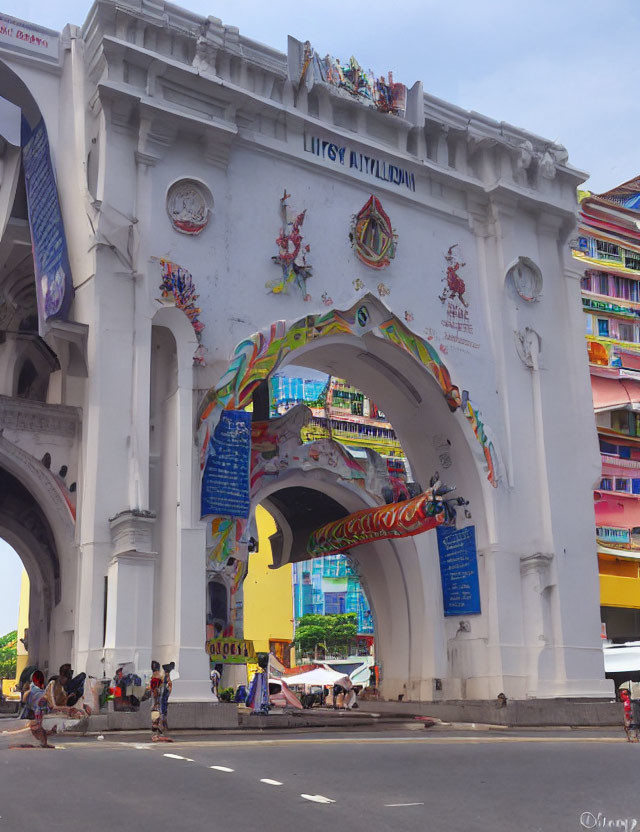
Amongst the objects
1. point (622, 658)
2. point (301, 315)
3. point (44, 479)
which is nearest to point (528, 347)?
point (301, 315)

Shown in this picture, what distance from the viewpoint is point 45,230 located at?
2022 cm

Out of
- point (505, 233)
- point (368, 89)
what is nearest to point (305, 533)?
point (505, 233)

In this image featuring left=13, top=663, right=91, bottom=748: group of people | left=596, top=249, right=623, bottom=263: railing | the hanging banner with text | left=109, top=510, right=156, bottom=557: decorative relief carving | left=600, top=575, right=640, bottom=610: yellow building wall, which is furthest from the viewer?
left=596, top=249, right=623, bottom=263: railing

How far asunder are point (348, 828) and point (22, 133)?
1847 cm

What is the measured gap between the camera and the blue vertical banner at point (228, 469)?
753 inches

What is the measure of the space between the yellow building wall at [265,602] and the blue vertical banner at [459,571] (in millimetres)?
32531

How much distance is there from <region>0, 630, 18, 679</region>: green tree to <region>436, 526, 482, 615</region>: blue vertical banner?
5657 cm

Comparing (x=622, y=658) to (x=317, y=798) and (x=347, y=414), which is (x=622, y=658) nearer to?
(x=317, y=798)

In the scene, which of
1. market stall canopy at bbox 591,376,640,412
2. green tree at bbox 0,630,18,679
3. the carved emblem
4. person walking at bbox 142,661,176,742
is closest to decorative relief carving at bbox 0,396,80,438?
person walking at bbox 142,661,176,742

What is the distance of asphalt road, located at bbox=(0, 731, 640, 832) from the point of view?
24.3 feet

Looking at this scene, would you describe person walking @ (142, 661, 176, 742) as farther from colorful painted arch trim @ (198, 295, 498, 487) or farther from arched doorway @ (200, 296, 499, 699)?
arched doorway @ (200, 296, 499, 699)

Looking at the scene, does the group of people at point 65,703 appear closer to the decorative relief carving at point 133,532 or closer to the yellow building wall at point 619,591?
the decorative relief carving at point 133,532

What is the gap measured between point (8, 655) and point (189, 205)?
2831 inches

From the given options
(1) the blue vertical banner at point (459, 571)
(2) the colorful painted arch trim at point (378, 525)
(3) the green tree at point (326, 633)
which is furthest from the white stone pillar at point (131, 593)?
(3) the green tree at point (326, 633)
